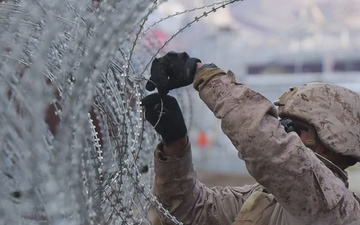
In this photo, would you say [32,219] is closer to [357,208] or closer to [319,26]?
[357,208]

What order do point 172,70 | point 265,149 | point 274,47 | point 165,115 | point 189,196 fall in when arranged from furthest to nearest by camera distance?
point 274,47 → point 189,196 → point 165,115 → point 172,70 → point 265,149

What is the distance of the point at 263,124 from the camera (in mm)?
2154

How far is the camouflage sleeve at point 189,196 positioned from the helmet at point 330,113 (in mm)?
455

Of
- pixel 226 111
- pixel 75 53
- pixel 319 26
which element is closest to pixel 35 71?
pixel 75 53

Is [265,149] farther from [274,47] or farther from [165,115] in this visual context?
[274,47]

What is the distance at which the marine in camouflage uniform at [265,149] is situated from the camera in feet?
7.10

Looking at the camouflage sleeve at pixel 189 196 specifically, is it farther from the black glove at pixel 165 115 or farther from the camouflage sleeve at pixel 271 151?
the camouflage sleeve at pixel 271 151

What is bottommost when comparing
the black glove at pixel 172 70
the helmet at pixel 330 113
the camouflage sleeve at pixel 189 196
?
the camouflage sleeve at pixel 189 196

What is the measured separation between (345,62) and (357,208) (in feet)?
40.7

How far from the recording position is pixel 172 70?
244 centimetres

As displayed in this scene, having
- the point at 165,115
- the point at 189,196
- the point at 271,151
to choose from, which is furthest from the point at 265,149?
the point at 189,196

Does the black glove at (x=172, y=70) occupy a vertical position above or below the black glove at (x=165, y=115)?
above

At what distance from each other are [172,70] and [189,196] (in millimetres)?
587

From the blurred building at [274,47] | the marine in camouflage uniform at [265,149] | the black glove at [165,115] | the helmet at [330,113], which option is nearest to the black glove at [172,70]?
the marine in camouflage uniform at [265,149]
